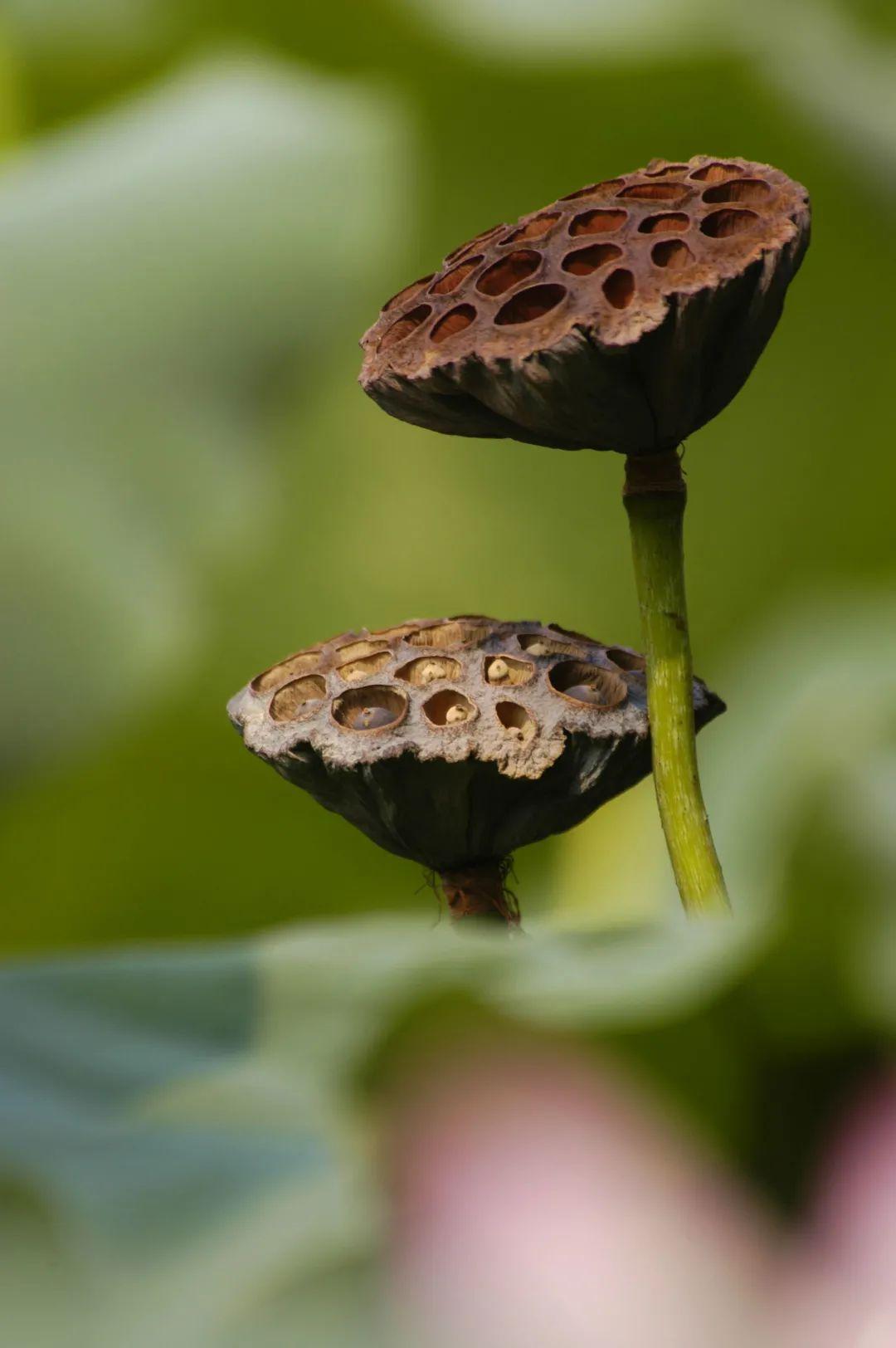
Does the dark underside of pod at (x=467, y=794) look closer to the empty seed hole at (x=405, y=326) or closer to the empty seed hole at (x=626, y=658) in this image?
the empty seed hole at (x=626, y=658)

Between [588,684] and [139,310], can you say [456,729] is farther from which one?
[139,310]

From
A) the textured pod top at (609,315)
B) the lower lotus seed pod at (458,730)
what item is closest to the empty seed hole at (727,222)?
the textured pod top at (609,315)

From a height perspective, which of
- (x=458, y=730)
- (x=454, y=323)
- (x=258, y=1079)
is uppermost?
(x=454, y=323)

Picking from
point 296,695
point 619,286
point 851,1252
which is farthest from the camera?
point 296,695

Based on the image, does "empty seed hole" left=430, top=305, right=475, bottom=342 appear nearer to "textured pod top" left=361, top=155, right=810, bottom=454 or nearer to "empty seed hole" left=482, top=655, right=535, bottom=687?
"textured pod top" left=361, top=155, right=810, bottom=454

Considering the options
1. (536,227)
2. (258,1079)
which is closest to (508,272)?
(536,227)

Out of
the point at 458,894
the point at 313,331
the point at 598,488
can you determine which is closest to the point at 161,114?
the point at 313,331
